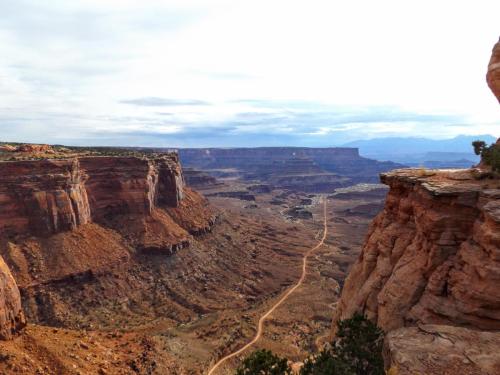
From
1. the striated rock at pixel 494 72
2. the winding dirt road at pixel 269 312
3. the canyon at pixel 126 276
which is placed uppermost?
the striated rock at pixel 494 72

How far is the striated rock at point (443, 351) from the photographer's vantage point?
17.9 m

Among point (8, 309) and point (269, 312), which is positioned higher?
point (8, 309)

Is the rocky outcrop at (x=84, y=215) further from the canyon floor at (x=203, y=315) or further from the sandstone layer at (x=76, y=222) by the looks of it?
the canyon floor at (x=203, y=315)

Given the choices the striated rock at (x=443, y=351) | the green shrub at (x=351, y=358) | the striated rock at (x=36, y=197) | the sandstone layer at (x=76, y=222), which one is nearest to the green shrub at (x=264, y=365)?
the green shrub at (x=351, y=358)

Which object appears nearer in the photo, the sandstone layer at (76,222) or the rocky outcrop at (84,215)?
the sandstone layer at (76,222)

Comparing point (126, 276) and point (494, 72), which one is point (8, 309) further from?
point (494, 72)

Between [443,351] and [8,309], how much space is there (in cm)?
3416

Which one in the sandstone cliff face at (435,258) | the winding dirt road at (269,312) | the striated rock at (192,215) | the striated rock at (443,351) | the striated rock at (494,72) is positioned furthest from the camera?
the striated rock at (192,215)

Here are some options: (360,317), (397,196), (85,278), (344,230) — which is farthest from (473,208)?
(344,230)

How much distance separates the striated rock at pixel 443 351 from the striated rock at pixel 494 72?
19449mm

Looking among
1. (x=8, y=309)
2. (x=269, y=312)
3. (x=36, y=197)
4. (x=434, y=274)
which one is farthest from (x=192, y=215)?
(x=434, y=274)

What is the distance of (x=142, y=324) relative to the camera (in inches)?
2287

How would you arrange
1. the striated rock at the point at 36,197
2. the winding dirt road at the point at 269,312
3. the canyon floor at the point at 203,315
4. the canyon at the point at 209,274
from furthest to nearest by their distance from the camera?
1. the striated rock at the point at 36,197
2. the winding dirt road at the point at 269,312
3. the canyon floor at the point at 203,315
4. the canyon at the point at 209,274

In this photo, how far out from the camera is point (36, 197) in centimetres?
6494
